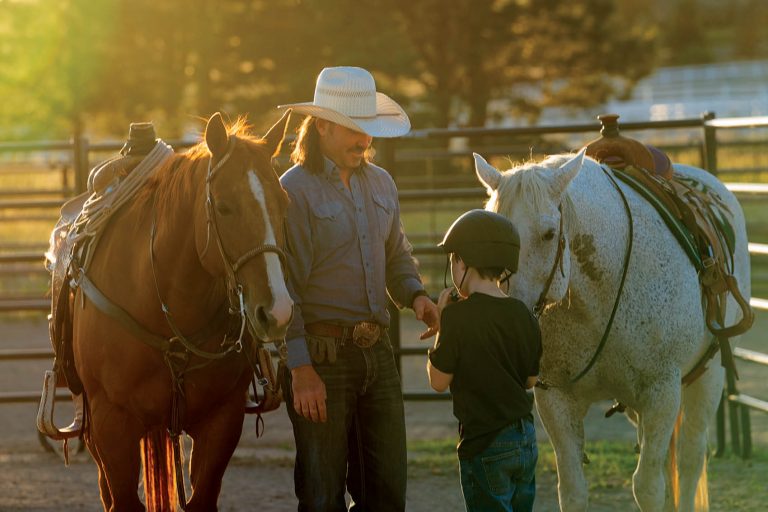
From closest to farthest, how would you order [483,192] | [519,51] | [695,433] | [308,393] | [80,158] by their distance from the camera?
1. [308,393]
2. [695,433]
3. [483,192]
4. [80,158]
5. [519,51]

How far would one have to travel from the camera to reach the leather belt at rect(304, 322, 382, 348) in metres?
3.75

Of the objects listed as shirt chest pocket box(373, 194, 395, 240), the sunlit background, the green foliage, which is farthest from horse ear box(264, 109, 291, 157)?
the sunlit background

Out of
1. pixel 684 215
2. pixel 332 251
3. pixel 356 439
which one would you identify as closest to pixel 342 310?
pixel 332 251

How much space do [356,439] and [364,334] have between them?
0.37 m

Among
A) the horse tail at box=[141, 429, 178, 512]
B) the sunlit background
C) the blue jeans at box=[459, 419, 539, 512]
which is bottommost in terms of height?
the horse tail at box=[141, 429, 178, 512]

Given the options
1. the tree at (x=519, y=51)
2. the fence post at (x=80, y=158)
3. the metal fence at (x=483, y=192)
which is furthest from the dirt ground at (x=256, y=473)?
the tree at (x=519, y=51)

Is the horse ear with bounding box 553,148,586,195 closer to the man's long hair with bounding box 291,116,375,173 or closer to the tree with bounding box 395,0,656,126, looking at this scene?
the man's long hair with bounding box 291,116,375,173

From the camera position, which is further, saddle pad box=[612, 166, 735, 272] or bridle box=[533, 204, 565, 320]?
saddle pad box=[612, 166, 735, 272]

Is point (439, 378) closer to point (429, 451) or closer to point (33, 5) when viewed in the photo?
point (429, 451)

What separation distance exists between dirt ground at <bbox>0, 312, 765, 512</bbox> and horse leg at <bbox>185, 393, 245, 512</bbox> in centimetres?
182

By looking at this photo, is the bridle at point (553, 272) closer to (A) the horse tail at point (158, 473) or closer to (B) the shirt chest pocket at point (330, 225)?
(B) the shirt chest pocket at point (330, 225)

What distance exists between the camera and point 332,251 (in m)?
→ 3.75

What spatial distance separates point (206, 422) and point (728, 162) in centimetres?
1966

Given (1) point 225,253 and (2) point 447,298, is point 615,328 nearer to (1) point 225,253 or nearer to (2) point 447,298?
(2) point 447,298
